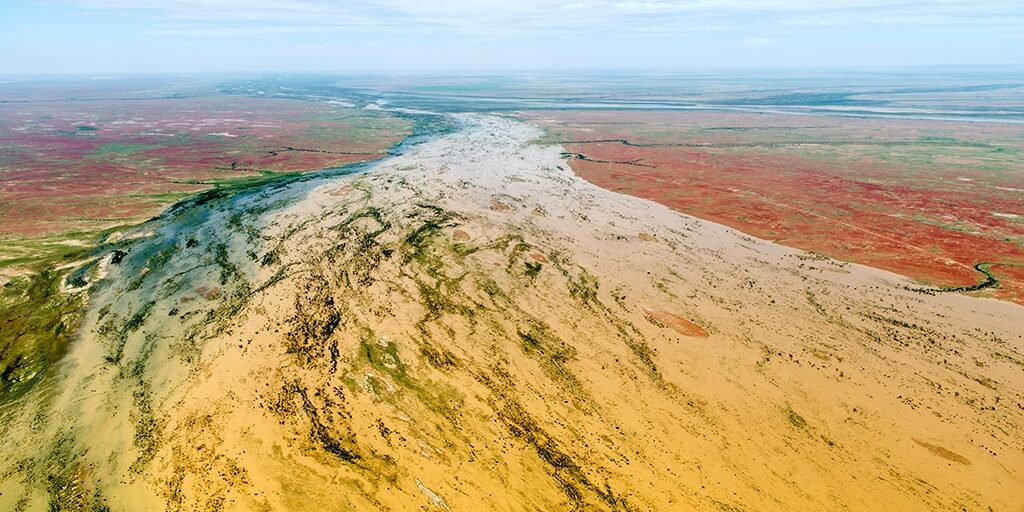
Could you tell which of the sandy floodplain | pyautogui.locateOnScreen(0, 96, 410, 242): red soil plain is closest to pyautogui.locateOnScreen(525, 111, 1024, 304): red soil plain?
the sandy floodplain

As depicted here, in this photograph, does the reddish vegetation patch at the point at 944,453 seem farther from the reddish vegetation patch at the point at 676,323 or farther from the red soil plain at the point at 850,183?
the red soil plain at the point at 850,183

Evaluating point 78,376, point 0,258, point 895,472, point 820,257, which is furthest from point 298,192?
point 895,472

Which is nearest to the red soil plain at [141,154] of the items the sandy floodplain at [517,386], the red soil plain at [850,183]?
the sandy floodplain at [517,386]

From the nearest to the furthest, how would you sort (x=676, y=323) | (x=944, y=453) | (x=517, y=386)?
(x=944, y=453) → (x=517, y=386) → (x=676, y=323)

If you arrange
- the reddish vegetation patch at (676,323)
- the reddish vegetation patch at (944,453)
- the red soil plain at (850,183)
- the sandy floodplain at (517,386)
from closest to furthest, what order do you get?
the sandy floodplain at (517,386) → the reddish vegetation patch at (944,453) → the reddish vegetation patch at (676,323) → the red soil plain at (850,183)

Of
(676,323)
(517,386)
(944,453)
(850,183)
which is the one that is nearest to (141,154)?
(517,386)

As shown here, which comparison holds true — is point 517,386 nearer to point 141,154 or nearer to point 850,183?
point 850,183
